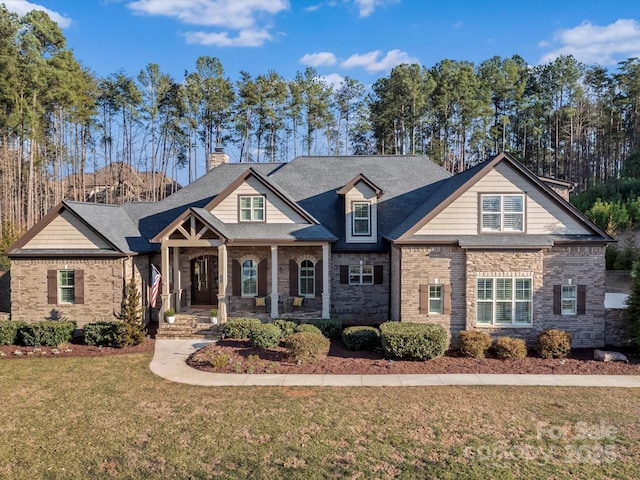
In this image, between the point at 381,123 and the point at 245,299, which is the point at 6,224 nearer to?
the point at 245,299

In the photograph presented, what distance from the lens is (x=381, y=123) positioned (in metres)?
46.2

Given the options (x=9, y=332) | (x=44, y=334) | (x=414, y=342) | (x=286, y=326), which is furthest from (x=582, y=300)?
(x=9, y=332)

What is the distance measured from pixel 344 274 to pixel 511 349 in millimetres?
7463

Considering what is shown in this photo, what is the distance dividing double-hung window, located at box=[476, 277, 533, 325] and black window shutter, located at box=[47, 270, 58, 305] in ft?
55.9

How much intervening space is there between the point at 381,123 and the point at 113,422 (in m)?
43.0

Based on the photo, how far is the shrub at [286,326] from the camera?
14.9m

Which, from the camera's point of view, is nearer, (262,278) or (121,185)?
(262,278)

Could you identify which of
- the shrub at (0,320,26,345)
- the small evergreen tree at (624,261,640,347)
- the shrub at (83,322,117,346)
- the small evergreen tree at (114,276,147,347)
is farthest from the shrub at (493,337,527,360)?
the shrub at (0,320,26,345)

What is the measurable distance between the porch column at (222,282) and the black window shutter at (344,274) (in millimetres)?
5176

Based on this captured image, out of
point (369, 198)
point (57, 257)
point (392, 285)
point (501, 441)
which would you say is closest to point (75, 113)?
point (57, 257)

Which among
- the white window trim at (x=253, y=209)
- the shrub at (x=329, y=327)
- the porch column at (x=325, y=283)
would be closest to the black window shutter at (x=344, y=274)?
the porch column at (x=325, y=283)

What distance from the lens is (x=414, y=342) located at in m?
12.9

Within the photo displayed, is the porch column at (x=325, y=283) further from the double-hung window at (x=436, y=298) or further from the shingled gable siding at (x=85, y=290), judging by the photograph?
the shingled gable siding at (x=85, y=290)

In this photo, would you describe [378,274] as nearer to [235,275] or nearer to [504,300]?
[504,300]
